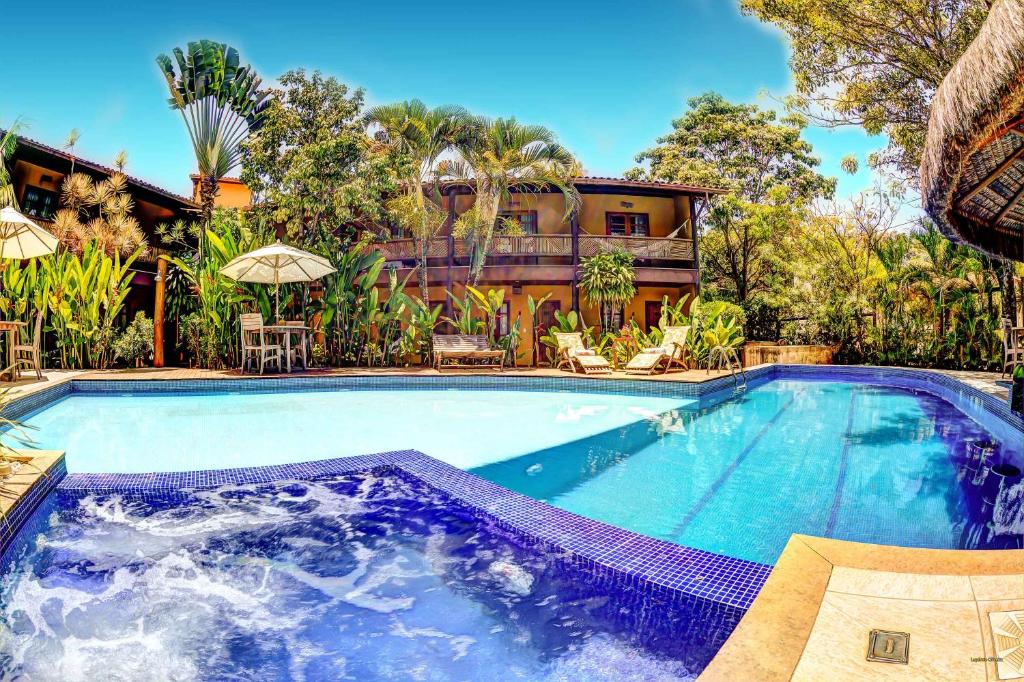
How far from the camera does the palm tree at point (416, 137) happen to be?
13508 mm

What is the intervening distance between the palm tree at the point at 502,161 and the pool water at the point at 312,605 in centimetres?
1119

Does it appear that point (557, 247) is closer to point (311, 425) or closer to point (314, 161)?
point (314, 161)

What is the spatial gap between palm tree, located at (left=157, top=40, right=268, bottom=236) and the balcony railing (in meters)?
5.15

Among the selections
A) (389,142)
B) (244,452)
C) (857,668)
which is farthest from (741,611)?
(389,142)

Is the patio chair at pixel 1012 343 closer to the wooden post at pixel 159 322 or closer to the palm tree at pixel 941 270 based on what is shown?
the palm tree at pixel 941 270

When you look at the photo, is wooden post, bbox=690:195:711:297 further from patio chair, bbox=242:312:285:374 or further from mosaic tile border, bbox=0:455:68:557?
mosaic tile border, bbox=0:455:68:557

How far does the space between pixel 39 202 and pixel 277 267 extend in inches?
339

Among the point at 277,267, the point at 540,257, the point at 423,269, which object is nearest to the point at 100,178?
the point at 277,267

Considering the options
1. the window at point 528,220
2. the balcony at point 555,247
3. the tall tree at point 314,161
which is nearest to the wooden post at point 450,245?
the balcony at point 555,247

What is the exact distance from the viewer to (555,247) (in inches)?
698

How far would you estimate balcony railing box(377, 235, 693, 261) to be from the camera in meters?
17.5

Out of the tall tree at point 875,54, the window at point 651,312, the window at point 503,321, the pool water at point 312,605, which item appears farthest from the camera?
the window at point 651,312

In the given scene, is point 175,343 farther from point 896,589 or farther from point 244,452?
point 896,589

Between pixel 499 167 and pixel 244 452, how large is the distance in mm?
9543
